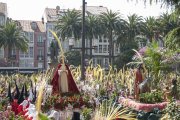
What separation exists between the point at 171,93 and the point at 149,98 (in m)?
0.88

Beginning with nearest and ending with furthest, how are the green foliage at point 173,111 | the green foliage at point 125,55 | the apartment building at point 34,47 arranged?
the green foliage at point 173,111 < the green foliage at point 125,55 < the apartment building at point 34,47

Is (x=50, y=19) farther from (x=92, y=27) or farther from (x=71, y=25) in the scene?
(x=92, y=27)

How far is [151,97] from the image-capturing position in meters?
14.3

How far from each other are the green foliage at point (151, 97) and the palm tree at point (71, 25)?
164 ft

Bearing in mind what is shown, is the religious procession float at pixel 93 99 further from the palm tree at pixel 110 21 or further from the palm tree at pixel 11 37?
the palm tree at pixel 110 21

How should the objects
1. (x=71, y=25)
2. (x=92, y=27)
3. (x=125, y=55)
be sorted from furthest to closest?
(x=92, y=27) → (x=71, y=25) → (x=125, y=55)

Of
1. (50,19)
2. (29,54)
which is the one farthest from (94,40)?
(29,54)

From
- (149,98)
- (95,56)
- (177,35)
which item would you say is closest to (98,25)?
(95,56)

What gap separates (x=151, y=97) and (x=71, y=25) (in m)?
51.2

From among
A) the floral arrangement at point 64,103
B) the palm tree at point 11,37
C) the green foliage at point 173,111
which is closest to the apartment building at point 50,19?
the palm tree at point 11,37

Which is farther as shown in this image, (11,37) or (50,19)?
(50,19)

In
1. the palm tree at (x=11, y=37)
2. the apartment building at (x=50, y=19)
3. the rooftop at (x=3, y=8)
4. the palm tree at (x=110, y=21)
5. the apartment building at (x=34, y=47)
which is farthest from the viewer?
the apartment building at (x=50, y=19)

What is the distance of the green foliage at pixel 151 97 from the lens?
46.9 feet

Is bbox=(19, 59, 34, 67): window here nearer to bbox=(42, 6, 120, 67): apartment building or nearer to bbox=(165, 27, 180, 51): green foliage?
bbox=(42, 6, 120, 67): apartment building
